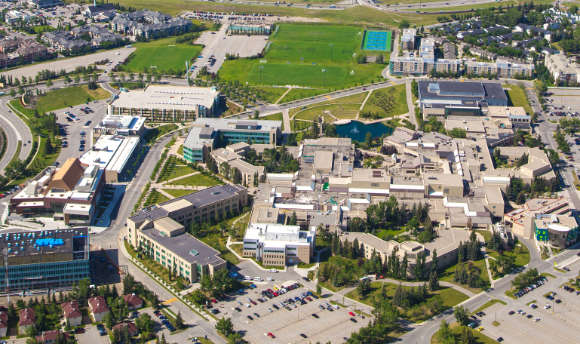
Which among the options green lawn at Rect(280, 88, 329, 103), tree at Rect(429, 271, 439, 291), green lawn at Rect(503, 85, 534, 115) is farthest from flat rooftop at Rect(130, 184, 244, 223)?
green lawn at Rect(503, 85, 534, 115)

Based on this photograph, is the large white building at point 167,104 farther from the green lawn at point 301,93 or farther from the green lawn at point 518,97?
the green lawn at point 518,97

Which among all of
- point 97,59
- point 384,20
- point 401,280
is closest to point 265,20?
point 384,20

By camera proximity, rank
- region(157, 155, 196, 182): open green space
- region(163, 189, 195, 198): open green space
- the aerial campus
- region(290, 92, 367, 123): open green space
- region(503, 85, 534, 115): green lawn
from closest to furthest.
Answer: the aerial campus → region(163, 189, 195, 198): open green space → region(157, 155, 196, 182): open green space → region(290, 92, 367, 123): open green space → region(503, 85, 534, 115): green lawn

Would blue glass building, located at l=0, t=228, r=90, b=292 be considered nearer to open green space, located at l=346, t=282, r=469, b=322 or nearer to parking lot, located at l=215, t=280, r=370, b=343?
parking lot, located at l=215, t=280, r=370, b=343

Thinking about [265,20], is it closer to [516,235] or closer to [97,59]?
[97,59]

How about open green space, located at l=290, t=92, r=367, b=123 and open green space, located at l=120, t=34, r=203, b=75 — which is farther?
open green space, located at l=120, t=34, r=203, b=75

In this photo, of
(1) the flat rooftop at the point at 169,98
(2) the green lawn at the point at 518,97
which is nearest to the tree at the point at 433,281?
(1) the flat rooftop at the point at 169,98
